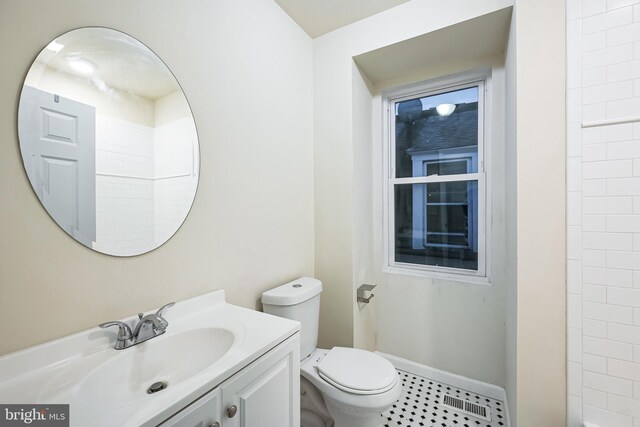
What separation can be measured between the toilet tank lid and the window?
0.87 m

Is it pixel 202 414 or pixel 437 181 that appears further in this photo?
pixel 437 181

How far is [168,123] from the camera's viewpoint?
1.06 meters

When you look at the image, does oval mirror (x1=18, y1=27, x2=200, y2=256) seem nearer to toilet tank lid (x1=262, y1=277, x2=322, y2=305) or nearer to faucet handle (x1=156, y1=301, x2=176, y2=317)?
faucet handle (x1=156, y1=301, x2=176, y2=317)

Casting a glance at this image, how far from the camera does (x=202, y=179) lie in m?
1.16

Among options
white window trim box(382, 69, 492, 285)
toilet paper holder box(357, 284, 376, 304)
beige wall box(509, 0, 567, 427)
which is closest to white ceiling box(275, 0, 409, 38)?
white window trim box(382, 69, 492, 285)

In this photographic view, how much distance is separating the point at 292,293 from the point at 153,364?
67 cm

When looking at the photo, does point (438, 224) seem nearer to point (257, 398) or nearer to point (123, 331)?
point (257, 398)

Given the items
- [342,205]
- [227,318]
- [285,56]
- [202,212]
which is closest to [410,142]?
[342,205]

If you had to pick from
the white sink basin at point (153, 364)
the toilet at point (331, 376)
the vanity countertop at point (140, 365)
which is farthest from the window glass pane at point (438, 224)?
the white sink basin at point (153, 364)

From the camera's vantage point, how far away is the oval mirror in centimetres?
75

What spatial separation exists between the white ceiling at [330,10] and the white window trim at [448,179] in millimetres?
589

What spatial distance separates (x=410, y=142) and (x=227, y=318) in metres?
1.77

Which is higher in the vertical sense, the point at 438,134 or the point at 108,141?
the point at 438,134

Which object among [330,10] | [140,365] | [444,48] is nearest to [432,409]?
[140,365]
